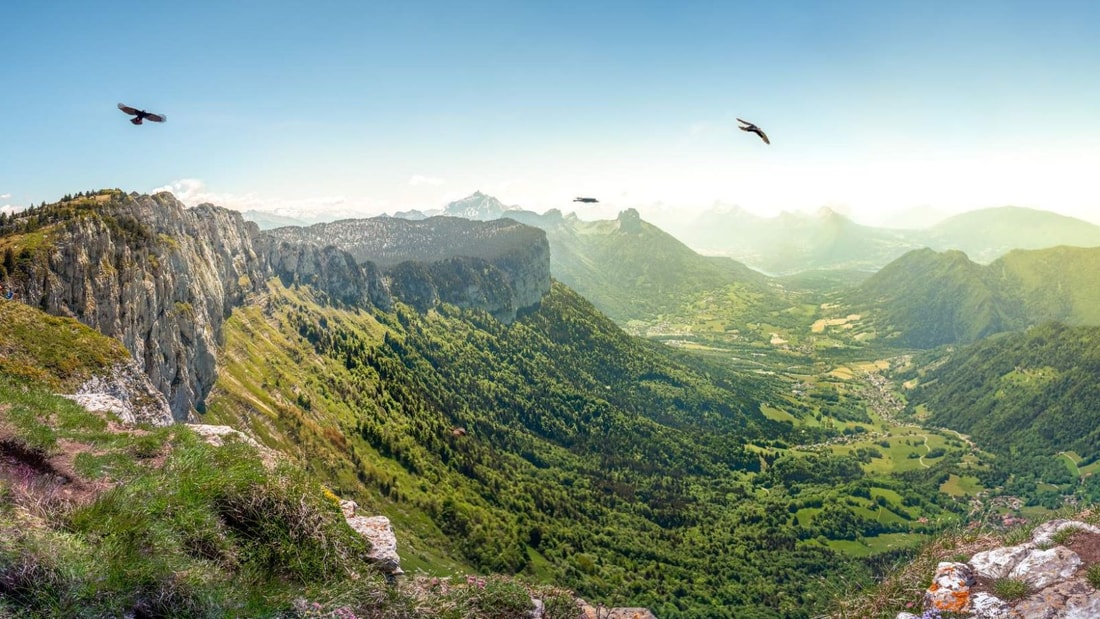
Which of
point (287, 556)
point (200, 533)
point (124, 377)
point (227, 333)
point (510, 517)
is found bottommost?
point (510, 517)

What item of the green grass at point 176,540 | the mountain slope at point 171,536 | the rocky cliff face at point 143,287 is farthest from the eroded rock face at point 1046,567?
the rocky cliff face at point 143,287

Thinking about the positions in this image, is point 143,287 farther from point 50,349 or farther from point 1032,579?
point 1032,579

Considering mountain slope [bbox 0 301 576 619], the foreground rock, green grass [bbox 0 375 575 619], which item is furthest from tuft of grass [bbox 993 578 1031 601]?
the foreground rock

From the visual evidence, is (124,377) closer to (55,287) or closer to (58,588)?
(55,287)

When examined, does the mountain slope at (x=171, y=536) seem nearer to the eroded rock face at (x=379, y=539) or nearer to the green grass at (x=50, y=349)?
the eroded rock face at (x=379, y=539)

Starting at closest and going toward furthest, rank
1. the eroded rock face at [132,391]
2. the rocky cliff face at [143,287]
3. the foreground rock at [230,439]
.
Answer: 1. the foreground rock at [230,439]
2. the eroded rock face at [132,391]
3. the rocky cliff face at [143,287]

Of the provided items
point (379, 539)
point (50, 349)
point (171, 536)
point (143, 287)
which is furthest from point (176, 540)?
point (143, 287)

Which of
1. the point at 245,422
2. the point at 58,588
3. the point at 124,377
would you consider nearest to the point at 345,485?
the point at 245,422
